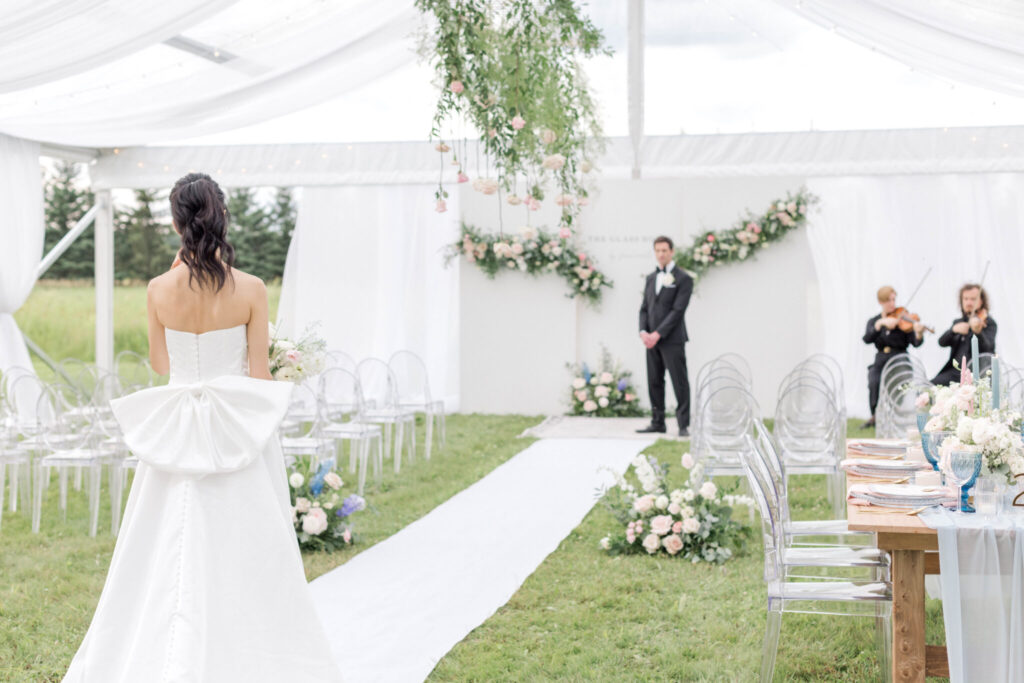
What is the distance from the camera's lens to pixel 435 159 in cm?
1002

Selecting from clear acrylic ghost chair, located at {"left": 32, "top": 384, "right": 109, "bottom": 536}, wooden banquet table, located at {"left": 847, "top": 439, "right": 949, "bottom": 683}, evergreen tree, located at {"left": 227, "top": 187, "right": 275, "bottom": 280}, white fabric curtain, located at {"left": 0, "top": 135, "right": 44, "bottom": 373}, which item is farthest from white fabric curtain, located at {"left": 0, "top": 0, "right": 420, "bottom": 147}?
evergreen tree, located at {"left": 227, "top": 187, "right": 275, "bottom": 280}

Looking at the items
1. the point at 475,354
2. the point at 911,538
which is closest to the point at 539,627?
the point at 911,538

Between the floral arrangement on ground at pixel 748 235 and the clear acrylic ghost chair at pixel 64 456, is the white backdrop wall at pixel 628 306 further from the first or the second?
the clear acrylic ghost chair at pixel 64 456

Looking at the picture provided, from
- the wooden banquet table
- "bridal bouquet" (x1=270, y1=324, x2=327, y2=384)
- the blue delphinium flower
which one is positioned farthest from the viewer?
the blue delphinium flower

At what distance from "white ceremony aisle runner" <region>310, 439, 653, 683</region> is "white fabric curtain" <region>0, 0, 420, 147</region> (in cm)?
323

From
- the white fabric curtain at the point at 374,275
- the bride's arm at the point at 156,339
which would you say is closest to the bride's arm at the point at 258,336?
the bride's arm at the point at 156,339

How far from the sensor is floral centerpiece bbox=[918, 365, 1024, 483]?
318 cm

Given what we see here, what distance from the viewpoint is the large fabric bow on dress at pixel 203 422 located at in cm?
325

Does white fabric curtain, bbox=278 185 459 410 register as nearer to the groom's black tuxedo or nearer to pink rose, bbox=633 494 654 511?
the groom's black tuxedo

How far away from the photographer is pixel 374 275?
38.1 feet

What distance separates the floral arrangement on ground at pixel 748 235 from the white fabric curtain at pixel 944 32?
3.23 metres

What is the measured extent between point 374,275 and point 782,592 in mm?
8653

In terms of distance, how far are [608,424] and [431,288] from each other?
269cm

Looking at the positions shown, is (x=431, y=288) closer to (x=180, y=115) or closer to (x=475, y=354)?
(x=475, y=354)
